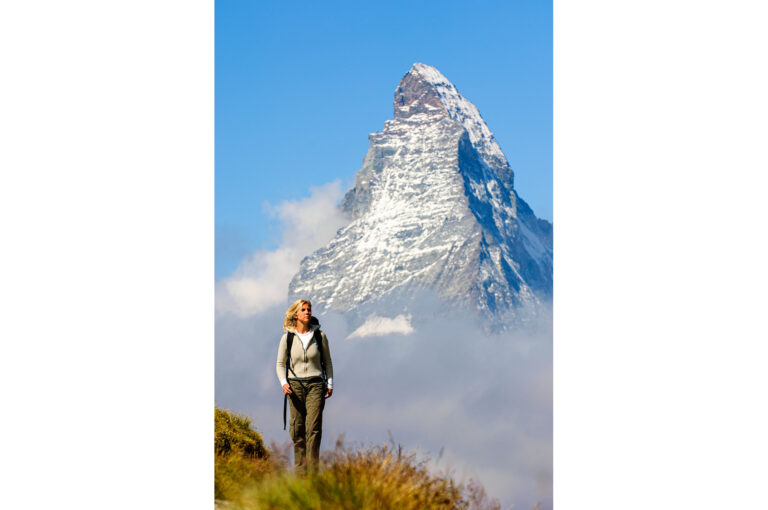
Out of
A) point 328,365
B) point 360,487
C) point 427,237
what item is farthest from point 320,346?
point 427,237

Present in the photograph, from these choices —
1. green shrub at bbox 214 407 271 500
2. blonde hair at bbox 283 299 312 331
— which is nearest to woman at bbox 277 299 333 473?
blonde hair at bbox 283 299 312 331

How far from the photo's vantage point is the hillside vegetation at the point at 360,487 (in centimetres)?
573

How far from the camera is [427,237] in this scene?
221ft

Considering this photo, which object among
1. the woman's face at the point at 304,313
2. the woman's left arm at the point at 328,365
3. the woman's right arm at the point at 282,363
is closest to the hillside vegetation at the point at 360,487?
the woman's left arm at the point at 328,365

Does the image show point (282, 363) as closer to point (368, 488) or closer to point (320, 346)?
point (320, 346)

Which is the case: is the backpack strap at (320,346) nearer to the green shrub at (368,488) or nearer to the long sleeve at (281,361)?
the long sleeve at (281,361)

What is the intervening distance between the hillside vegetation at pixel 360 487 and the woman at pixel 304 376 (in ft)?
0.72

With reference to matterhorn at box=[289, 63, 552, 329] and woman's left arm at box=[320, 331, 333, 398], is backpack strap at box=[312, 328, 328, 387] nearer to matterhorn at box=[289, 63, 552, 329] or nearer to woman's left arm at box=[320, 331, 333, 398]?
woman's left arm at box=[320, 331, 333, 398]

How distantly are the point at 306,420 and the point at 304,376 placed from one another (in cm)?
43
